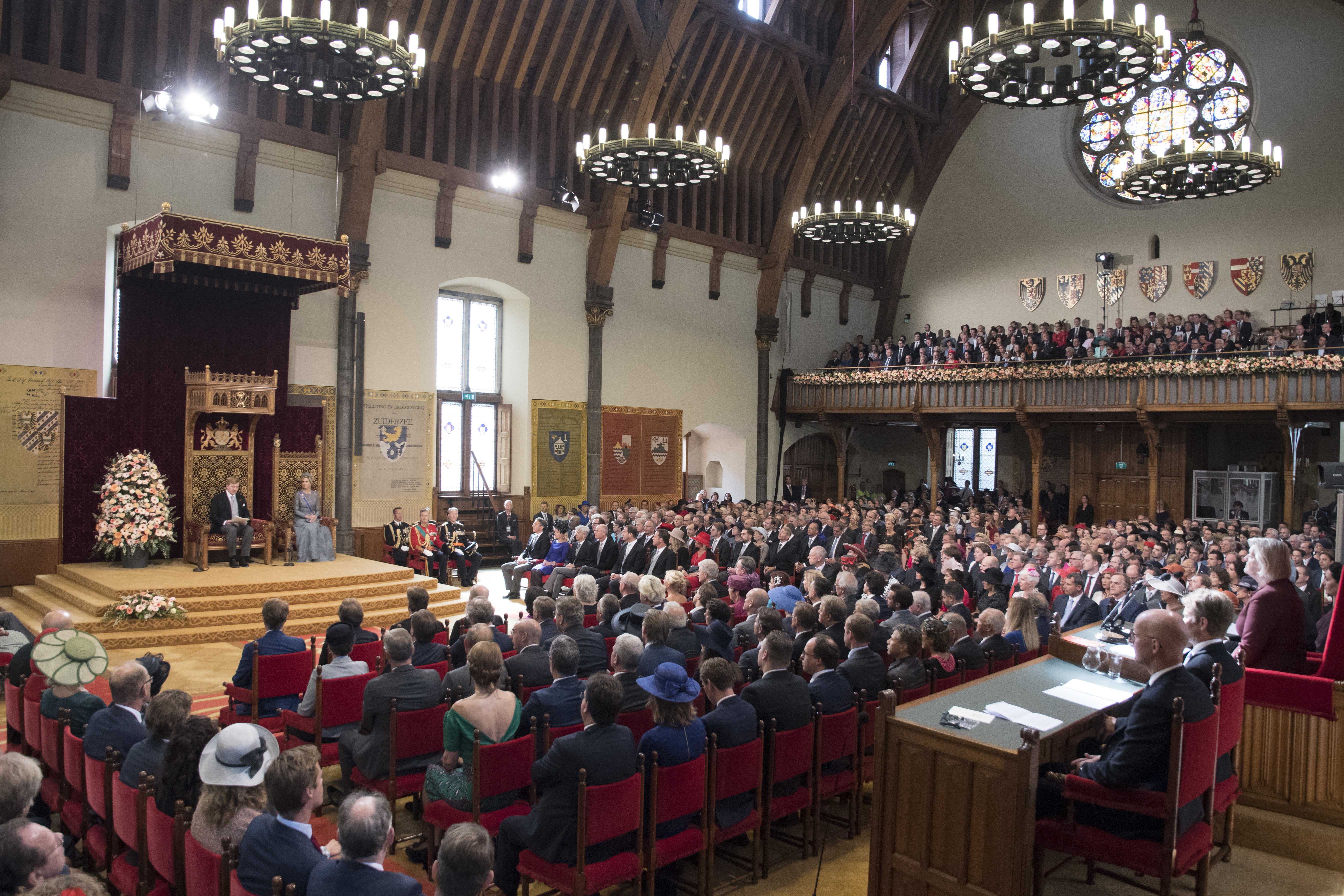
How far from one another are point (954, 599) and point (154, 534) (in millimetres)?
8691

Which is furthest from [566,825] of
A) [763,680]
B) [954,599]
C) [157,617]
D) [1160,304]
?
[1160,304]

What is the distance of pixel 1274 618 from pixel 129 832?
5.13m

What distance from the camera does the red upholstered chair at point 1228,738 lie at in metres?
3.73

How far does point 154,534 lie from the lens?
402 inches

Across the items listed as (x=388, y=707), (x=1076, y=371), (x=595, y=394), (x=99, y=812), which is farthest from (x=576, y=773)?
(x=1076, y=371)

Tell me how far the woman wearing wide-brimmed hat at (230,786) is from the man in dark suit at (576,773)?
1.03 meters

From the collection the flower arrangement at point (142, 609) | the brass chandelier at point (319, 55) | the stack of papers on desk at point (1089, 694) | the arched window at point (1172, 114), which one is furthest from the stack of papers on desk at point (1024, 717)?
the arched window at point (1172, 114)

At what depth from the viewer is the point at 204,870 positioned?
2.84m

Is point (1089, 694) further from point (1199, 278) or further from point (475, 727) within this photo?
point (1199, 278)

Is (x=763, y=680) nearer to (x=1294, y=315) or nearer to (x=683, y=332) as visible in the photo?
(x=683, y=332)

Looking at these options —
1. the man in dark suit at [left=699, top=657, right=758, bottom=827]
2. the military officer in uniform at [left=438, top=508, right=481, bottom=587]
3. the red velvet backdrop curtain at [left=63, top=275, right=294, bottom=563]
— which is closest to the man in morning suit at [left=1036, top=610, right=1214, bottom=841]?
the man in dark suit at [left=699, top=657, right=758, bottom=827]

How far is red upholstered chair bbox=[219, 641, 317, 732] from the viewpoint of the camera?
5195mm

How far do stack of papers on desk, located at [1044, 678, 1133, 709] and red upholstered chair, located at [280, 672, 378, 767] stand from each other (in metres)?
3.39

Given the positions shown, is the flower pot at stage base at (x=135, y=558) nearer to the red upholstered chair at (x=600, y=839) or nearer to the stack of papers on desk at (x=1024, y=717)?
the red upholstered chair at (x=600, y=839)
